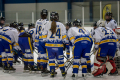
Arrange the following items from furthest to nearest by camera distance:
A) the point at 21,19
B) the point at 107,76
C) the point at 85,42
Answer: the point at 21,19 < the point at 107,76 < the point at 85,42

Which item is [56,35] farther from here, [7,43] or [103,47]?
[7,43]

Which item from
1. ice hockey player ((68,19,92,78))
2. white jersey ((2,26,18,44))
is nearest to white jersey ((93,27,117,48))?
ice hockey player ((68,19,92,78))

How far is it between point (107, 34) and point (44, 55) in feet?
4.97

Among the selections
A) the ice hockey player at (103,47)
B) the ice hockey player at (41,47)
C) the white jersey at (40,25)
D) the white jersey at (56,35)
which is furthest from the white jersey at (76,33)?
the white jersey at (40,25)

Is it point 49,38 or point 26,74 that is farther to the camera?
point 26,74

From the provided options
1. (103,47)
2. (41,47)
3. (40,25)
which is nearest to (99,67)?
(103,47)

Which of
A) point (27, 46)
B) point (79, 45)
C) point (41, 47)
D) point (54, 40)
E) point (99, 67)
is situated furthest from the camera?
point (27, 46)

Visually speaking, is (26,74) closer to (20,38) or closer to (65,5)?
(20,38)

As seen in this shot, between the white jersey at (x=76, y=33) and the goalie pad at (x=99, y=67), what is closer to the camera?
the white jersey at (x=76, y=33)

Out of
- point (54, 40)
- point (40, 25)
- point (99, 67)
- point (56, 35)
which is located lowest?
point (99, 67)

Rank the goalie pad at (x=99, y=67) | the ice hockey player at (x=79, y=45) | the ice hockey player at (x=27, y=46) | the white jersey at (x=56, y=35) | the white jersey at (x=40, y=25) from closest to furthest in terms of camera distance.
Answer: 1. the ice hockey player at (x=79, y=45)
2. the white jersey at (x=56, y=35)
3. the goalie pad at (x=99, y=67)
4. the white jersey at (x=40, y=25)
5. the ice hockey player at (x=27, y=46)

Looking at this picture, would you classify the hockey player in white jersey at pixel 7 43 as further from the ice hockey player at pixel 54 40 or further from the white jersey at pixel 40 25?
the ice hockey player at pixel 54 40

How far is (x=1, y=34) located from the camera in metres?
4.96

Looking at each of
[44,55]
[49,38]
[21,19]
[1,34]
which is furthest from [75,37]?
[21,19]
